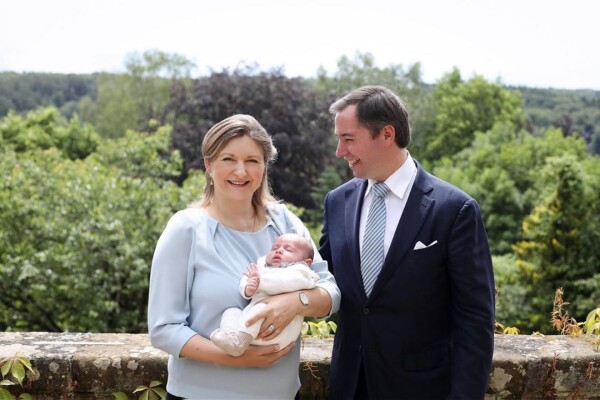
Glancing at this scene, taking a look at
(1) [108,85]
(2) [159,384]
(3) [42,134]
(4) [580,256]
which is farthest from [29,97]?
(2) [159,384]

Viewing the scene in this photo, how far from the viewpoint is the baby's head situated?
7.98 feet

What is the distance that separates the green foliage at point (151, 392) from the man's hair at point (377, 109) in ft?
4.40

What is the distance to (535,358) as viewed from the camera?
3045 millimetres

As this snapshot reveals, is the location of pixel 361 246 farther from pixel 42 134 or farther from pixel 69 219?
pixel 42 134

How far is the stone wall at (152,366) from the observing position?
9.59 feet

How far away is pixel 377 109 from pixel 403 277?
1.98ft

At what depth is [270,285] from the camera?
2.38 meters

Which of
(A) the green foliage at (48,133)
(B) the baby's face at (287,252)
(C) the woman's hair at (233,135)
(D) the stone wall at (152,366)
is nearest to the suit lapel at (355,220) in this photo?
(B) the baby's face at (287,252)

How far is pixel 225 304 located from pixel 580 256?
19181 millimetres

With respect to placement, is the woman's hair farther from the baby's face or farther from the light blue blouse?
the baby's face

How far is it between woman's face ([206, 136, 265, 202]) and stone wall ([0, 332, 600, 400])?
0.86 m

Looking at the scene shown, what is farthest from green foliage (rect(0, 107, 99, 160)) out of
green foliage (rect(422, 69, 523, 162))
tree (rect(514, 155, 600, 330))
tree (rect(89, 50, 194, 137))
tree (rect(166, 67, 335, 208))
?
tree (rect(514, 155, 600, 330))

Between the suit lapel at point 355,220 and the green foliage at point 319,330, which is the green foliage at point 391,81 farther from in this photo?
the suit lapel at point 355,220

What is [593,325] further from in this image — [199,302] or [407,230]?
[199,302]
